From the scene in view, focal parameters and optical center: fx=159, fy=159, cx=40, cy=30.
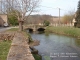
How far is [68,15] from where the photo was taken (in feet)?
243

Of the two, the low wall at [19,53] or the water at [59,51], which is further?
the water at [59,51]

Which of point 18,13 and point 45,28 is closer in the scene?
point 18,13

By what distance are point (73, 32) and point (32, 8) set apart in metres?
12.6

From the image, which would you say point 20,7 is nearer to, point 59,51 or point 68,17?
point 59,51

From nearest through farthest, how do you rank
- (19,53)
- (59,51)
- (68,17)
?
(19,53), (59,51), (68,17)

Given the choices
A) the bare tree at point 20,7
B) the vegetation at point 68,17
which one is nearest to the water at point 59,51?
the bare tree at point 20,7

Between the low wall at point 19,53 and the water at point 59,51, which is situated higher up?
the low wall at point 19,53

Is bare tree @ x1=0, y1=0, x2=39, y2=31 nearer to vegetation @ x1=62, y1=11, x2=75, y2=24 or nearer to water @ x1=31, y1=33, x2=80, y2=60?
water @ x1=31, y1=33, x2=80, y2=60

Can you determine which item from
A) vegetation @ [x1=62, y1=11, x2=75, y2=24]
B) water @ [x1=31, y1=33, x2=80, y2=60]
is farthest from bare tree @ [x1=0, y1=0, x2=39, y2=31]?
vegetation @ [x1=62, y1=11, x2=75, y2=24]

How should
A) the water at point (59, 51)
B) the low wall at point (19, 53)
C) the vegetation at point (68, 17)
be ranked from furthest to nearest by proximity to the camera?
the vegetation at point (68, 17) → the water at point (59, 51) → the low wall at point (19, 53)

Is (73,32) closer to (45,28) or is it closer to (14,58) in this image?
(45,28)

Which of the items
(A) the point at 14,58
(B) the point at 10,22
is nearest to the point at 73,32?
(A) the point at 14,58

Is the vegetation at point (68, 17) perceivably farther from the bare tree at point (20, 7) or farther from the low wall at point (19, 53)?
the low wall at point (19, 53)

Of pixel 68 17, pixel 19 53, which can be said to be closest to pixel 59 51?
pixel 19 53
